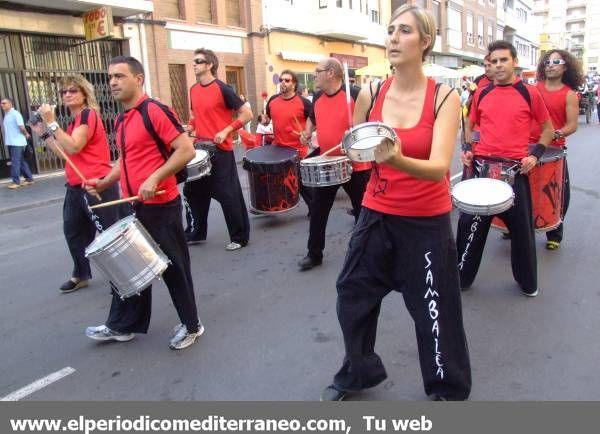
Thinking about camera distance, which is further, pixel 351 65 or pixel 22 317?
pixel 351 65

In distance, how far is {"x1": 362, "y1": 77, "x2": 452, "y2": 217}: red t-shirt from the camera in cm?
238

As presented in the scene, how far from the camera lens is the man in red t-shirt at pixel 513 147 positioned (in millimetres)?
4238

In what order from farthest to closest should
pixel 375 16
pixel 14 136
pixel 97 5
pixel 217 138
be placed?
1. pixel 375 16
2. pixel 97 5
3. pixel 14 136
4. pixel 217 138

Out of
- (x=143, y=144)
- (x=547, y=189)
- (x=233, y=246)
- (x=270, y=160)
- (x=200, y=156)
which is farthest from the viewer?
(x=270, y=160)

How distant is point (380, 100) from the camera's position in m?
2.56

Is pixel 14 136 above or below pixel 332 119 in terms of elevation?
below

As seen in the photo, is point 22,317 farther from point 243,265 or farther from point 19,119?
point 19,119

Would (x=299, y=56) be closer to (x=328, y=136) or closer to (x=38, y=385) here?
(x=328, y=136)

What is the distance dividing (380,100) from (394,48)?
27cm

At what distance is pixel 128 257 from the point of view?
316 cm

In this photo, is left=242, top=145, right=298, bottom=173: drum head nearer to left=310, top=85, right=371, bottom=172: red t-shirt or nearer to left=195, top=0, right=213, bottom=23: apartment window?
left=310, top=85, right=371, bottom=172: red t-shirt

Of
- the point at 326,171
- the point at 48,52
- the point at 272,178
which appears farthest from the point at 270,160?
the point at 48,52

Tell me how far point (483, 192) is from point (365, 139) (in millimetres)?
2173

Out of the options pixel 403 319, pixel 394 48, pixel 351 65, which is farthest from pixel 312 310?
pixel 351 65
